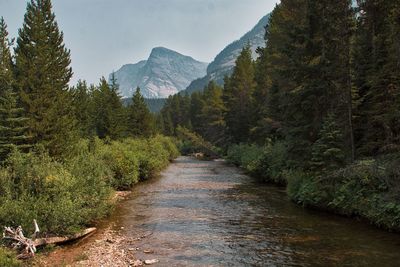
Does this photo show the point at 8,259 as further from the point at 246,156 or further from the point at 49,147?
the point at 246,156

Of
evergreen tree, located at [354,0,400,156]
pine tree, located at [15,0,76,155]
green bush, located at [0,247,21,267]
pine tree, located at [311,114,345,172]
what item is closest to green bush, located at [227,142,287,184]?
pine tree, located at [311,114,345,172]

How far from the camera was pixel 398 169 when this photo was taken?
51.2ft

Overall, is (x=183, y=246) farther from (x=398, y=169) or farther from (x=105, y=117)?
(x=105, y=117)

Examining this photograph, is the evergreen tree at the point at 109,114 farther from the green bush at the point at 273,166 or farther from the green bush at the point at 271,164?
the green bush at the point at 273,166

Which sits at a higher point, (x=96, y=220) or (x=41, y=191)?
(x=41, y=191)

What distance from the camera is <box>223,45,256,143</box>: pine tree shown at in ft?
210

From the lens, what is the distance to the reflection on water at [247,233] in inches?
539

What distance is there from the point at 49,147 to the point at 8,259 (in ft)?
52.6

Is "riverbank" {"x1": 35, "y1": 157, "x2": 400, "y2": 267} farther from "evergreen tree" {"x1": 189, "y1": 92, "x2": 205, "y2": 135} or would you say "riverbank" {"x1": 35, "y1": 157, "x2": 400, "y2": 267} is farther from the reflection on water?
"evergreen tree" {"x1": 189, "y1": 92, "x2": 205, "y2": 135}

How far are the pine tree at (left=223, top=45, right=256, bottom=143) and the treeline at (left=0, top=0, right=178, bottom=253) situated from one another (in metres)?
18.7

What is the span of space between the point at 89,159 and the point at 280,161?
53.7 feet

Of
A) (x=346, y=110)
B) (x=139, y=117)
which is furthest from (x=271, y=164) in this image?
(x=139, y=117)

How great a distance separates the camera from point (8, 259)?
11.7 m

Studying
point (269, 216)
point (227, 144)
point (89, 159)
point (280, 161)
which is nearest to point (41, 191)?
point (89, 159)
